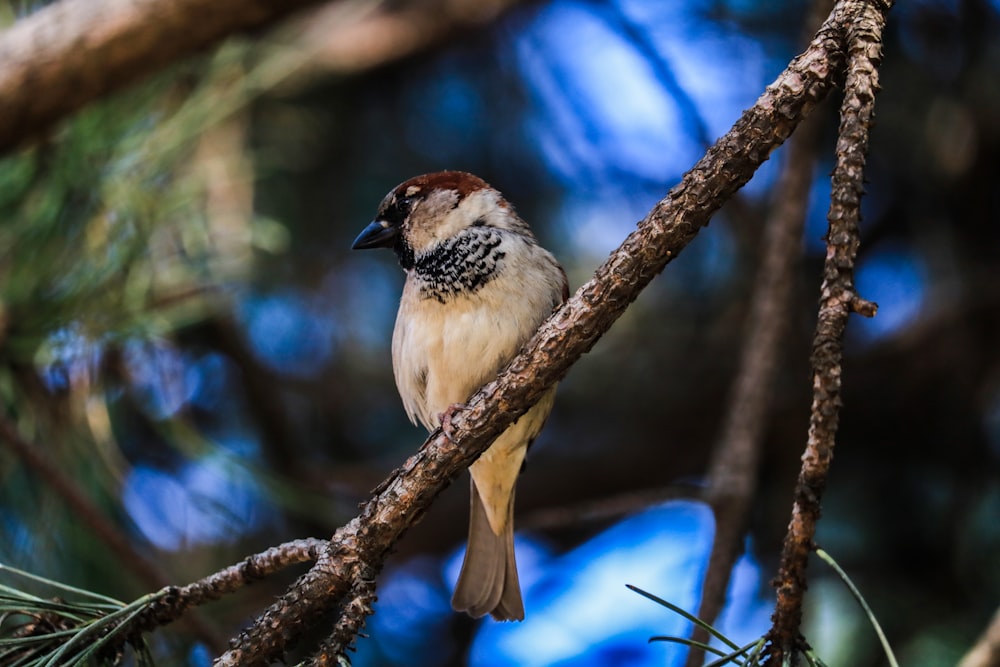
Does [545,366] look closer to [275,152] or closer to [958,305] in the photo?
[958,305]

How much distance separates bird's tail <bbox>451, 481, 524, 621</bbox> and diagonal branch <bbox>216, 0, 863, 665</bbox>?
27.7 inches

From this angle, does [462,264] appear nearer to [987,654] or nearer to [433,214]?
[433,214]

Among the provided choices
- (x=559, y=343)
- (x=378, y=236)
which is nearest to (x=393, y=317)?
(x=378, y=236)

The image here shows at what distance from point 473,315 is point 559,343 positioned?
69cm

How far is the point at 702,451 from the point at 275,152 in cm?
152

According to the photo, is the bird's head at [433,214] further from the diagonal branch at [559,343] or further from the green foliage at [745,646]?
the green foliage at [745,646]

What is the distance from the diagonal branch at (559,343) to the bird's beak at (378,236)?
3.05 feet

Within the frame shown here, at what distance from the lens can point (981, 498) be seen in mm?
2420

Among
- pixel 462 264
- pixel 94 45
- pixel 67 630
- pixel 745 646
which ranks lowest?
pixel 745 646

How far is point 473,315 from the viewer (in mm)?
1871

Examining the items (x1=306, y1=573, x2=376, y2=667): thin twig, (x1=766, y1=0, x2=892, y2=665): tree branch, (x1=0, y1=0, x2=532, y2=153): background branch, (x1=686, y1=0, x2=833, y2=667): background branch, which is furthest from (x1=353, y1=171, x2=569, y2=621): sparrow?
(x1=766, y1=0, x2=892, y2=665): tree branch

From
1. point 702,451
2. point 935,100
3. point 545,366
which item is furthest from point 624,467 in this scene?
point 545,366

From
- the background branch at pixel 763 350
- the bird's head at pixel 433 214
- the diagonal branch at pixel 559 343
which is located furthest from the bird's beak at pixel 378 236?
the diagonal branch at pixel 559 343

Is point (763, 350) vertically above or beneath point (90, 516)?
above
